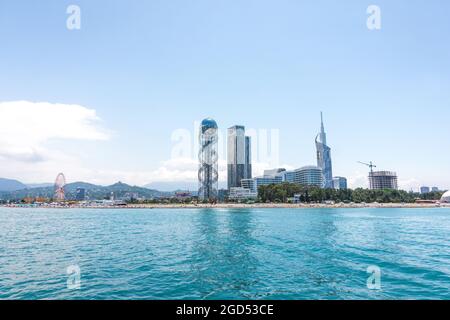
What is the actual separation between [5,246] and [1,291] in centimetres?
2478

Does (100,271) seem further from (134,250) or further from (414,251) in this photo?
(414,251)

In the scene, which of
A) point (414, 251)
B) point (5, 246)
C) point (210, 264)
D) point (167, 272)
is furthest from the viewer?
point (5, 246)

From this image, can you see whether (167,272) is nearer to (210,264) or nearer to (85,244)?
(210,264)

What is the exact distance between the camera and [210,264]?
2844cm

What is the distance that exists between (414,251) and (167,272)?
96.9 ft
